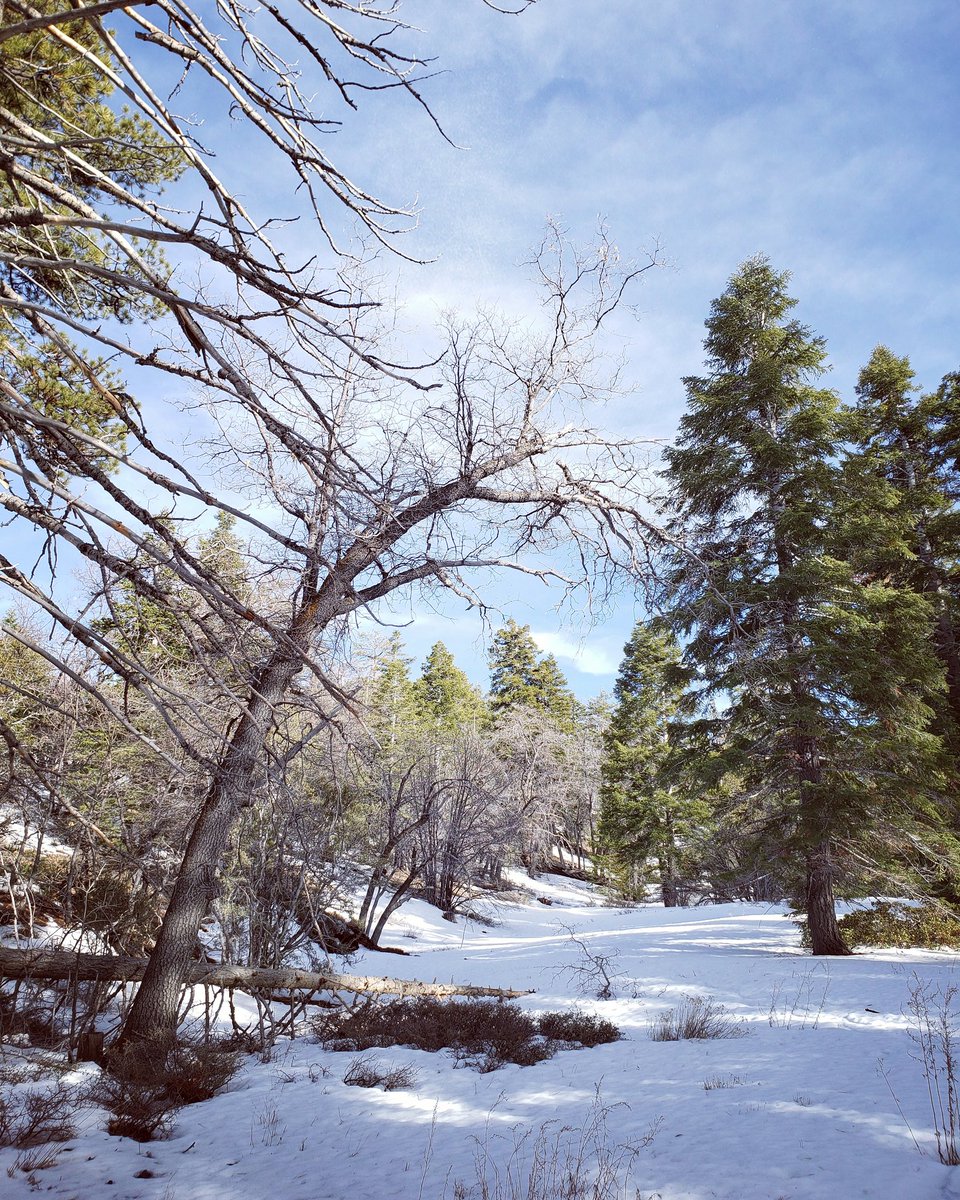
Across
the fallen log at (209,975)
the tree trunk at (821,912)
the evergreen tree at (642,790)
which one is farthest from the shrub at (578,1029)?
the evergreen tree at (642,790)

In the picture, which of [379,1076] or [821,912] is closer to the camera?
[379,1076]

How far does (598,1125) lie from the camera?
14.2ft

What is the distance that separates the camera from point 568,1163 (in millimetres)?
3490

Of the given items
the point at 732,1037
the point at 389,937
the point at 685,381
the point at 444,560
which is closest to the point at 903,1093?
the point at 732,1037

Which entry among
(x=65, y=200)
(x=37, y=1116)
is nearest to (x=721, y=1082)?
(x=37, y=1116)

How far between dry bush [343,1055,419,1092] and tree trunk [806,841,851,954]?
829 cm

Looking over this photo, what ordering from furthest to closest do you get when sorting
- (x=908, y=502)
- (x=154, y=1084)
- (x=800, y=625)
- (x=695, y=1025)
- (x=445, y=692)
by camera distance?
(x=445, y=692)
(x=908, y=502)
(x=800, y=625)
(x=695, y=1025)
(x=154, y=1084)

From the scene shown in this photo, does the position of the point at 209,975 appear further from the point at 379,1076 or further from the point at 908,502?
the point at 908,502

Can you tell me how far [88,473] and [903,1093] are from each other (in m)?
6.53

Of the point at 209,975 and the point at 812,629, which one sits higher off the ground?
the point at 812,629

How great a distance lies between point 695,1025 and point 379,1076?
3.61 m

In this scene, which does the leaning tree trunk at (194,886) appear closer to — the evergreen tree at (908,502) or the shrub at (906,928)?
the evergreen tree at (908,502)

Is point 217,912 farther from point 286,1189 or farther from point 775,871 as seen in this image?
point 775,871

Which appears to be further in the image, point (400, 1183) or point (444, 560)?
point (444, 560)
